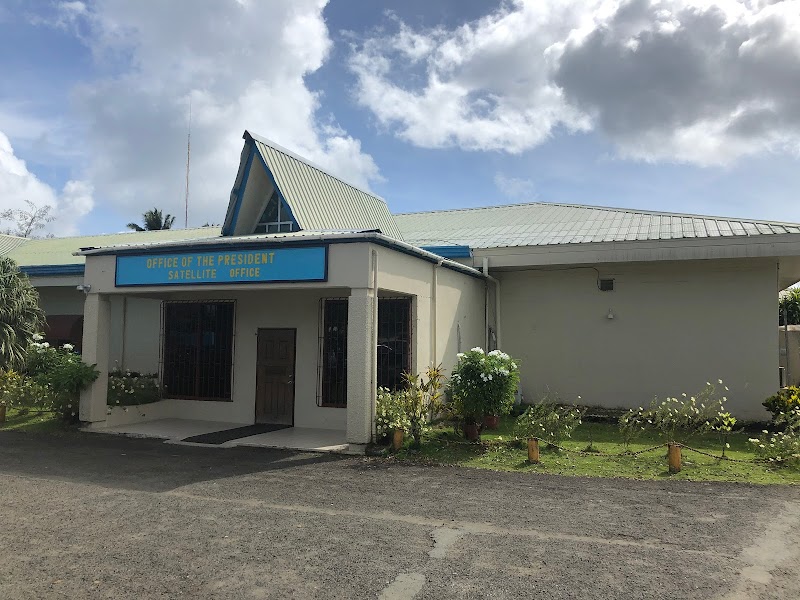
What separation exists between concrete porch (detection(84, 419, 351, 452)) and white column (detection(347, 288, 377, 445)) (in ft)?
1.44

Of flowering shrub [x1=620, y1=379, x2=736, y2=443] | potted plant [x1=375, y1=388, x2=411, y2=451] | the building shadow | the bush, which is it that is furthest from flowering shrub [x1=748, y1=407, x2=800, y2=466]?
the building shadow

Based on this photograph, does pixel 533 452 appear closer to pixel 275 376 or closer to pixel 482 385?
pixel 482 385

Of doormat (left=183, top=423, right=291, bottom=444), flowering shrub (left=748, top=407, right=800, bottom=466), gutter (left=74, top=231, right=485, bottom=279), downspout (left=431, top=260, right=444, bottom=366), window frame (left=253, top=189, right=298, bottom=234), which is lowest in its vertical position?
doormat (left=183, top=423, right=291, bottom=444)

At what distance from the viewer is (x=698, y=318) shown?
12531 millimetres

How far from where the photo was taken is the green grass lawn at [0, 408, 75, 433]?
1168cm

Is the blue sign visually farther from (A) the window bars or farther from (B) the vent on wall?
(B) the vent on wall

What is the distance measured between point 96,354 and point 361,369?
5724 mm

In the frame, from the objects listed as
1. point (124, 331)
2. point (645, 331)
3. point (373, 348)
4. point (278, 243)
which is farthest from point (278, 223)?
point (645, 331)

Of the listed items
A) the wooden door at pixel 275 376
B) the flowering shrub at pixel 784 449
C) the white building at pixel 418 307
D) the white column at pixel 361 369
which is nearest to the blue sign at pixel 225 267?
the white building at pixel 418 307

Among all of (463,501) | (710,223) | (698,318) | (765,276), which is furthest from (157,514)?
(710,223)

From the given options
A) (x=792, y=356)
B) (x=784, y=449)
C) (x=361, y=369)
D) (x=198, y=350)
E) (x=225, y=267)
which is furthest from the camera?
(x=792, y=356)

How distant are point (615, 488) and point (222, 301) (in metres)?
8.97

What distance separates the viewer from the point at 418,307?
35.7 ft

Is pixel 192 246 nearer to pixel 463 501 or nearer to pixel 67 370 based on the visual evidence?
pixel 67 370
